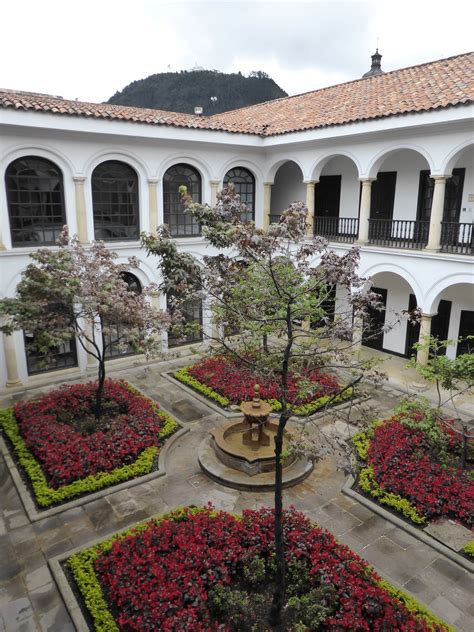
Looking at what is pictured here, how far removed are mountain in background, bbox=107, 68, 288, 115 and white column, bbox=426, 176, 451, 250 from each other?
2877cm

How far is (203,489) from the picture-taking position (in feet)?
27.6

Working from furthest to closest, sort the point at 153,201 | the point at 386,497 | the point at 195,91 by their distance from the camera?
the point at 195,91 → the point at 153,201 → the point at 386,497

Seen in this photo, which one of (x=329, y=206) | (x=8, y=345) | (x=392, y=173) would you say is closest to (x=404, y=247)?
(x=392, y=173)

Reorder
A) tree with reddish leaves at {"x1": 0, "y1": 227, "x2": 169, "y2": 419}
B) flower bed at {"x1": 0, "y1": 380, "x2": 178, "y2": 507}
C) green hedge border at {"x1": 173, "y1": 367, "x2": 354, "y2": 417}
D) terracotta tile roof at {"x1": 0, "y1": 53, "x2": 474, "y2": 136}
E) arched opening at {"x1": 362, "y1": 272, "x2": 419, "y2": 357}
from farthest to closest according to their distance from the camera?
arched opening at {"x1": 362, "y1": 272, "x2": 419, "y2": 357}, terracotta tile roof at {"x1": 0, "y1": 53, "x2": 474, "y2": 136}, green hedge border at {"x1": 173, "y1": 367, "x2": 354, "y2": 417}, tree with reddish leaves at {"x1": 0, "y1": 227, "x2": 169, "y2": 419}, flower bed at {"x1": 0, "y1": 380, "x2": 178, "y2": 507}

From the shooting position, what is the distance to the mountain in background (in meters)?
37.2

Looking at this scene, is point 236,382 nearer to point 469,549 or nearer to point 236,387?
point 236,387

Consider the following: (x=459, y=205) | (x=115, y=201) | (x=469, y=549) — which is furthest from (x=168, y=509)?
(x=459, y=205)

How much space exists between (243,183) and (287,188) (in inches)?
98.7

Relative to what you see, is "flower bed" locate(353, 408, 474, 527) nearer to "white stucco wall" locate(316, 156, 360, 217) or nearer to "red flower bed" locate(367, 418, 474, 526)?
"red flower bed" locate(367, 418, 474, 526)

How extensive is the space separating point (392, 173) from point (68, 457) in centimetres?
1245

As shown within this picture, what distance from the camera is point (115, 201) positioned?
14086 mm

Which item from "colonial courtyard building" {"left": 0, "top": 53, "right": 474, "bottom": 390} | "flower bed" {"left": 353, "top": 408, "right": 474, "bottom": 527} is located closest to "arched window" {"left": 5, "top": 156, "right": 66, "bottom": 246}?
"colonial courtyard building" {"left": 0, "top": 53, "right": 474, "bottom": 390}

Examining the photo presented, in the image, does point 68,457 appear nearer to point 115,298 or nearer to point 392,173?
point 115,298

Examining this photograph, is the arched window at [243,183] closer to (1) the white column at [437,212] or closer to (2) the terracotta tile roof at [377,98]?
(2) the terracotta tile roof at [377,98]
